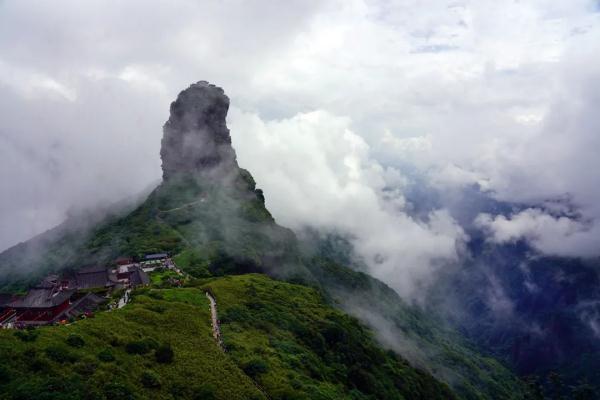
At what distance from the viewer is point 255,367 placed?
6366 centimetres

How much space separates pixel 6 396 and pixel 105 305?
1850 inches

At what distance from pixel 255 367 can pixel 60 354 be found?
89.2ft

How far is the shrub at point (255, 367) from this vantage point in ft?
205

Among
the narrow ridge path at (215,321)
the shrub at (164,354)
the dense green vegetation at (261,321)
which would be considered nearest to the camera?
the shrub at (164,354)

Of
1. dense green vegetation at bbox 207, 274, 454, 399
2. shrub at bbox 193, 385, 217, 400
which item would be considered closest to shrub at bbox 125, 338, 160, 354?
shrub at bbox 193, 385, 217, 400

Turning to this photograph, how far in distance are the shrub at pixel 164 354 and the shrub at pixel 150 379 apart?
436 centimetres

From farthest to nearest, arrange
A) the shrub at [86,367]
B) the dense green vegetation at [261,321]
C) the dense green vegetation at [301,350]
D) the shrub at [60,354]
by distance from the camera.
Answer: the dense green vegetation at [261,321] → the dense green vegetation at [301,350] → the shrub at [60,354] → the shrub at [86,367]

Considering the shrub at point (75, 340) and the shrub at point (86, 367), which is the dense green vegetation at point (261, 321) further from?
the shrub at point (75, 340)

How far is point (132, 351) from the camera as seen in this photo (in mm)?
53406

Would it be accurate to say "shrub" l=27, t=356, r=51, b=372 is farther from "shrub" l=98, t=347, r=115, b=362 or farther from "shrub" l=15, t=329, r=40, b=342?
"shrub" l=98, t=347, r=115, b=362

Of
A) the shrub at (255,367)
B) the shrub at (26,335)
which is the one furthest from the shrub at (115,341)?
the shrub at (255,367)

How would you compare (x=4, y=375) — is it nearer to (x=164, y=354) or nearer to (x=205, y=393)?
(x=164, y=354)

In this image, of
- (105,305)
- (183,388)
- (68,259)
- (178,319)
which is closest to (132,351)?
(183,388)

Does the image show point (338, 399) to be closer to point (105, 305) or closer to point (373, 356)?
point (105, 305)
